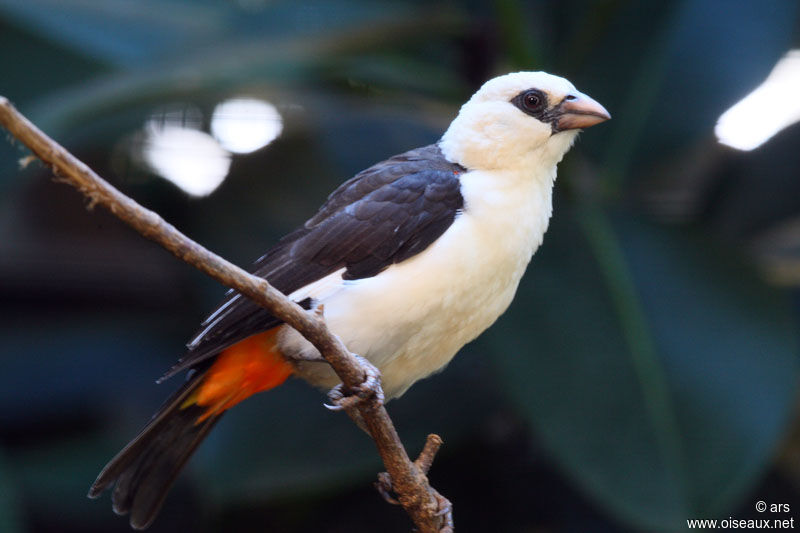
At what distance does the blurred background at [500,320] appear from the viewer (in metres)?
2.54

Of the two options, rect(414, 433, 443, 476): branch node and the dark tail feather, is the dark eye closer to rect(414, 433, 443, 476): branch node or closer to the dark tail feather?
rect(414, 433, 443, 476): branch node

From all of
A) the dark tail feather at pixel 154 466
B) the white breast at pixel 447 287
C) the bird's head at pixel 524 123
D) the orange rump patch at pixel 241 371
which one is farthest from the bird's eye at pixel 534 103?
the dark tail feather at pixel 154 466

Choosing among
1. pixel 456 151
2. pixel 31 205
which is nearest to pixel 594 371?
pixel 456 151

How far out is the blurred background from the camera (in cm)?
254

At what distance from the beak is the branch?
2.34 ft

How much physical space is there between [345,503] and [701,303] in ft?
4.60

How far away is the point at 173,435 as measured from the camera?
1.95m

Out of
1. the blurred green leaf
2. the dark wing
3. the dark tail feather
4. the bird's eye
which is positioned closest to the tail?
the dark tail feather

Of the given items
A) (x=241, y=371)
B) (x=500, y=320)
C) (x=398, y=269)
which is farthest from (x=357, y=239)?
(x=500, y=320)

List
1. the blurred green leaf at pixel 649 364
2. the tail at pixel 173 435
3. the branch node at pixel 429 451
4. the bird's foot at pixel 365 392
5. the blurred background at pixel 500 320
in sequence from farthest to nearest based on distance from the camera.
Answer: the blurred background at pixel 500 320 → the blurred green leaf at pixel 649 364 → the tail at pixel 173 435 → the branch node at pixel 429 451 → the bird's foot at pixel 365 392

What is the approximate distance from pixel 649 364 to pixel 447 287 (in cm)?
98

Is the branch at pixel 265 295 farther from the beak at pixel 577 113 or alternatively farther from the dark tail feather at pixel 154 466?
the beak at pixel 577 113

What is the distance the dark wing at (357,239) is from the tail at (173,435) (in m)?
0.15

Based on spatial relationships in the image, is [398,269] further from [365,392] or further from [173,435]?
[173,435]
